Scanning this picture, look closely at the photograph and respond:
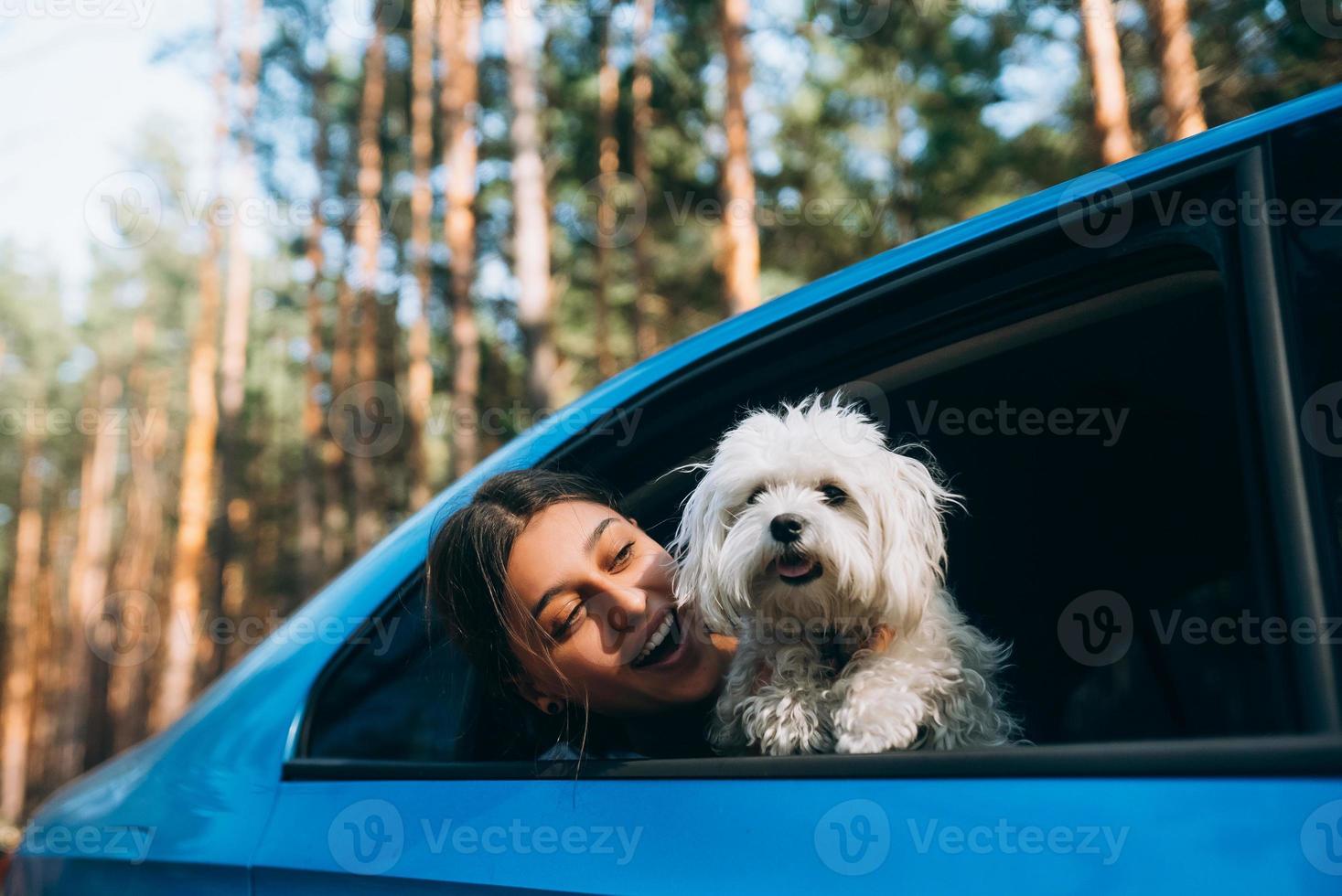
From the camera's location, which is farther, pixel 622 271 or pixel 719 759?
pixel 622 271

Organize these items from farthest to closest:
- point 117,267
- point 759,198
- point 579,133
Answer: point 117,267
point 579,133
point 759,198

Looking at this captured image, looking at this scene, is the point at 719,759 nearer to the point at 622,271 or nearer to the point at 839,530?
the point at 839,530

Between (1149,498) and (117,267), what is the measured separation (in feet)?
130

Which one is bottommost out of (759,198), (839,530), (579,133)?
(839,530)

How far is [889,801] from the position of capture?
130cm

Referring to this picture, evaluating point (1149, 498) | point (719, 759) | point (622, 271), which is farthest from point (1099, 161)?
point (622, 271)

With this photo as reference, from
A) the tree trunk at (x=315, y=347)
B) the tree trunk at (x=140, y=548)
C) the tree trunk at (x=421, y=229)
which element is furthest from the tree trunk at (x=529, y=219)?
the tree trunk at (x=140, y=548)

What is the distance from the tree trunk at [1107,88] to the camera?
873 cm

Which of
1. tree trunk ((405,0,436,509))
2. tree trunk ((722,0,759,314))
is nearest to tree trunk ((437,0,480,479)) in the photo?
tree trunk ((405,0,436,509))

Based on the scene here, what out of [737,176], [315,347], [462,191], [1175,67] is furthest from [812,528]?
[315,347]

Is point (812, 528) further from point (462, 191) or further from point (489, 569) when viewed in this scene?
point (462, 191)

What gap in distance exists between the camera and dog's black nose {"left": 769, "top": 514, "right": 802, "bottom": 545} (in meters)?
1.68

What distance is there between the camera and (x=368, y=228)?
69.0 ft

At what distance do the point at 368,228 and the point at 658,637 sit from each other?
2065cm
